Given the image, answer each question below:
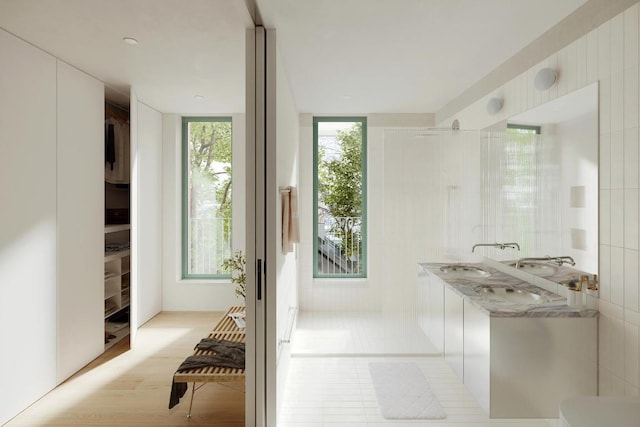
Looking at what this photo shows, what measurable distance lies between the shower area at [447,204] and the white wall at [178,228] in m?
1.61

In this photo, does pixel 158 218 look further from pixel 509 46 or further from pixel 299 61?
pixel 509 46

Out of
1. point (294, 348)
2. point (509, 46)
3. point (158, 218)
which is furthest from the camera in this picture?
point (158, 218)

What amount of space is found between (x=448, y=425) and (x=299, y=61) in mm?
2707

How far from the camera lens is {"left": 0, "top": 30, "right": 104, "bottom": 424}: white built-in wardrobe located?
2.45 m

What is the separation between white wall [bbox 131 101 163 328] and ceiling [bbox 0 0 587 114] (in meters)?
0.51

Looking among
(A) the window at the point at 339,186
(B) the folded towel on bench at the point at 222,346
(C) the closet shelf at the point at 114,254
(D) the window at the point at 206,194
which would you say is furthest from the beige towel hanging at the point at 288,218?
(D) the window at the point at 206,194

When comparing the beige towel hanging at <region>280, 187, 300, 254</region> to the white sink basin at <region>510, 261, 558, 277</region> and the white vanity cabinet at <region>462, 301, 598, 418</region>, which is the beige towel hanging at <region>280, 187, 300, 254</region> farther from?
the white sink basin at <region>510, 261, 558, 277</region>

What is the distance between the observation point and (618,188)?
1967 millimetres

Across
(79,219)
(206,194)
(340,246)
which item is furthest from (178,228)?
(340,246)

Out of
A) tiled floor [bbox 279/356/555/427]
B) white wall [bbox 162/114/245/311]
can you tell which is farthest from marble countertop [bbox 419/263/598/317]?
white wall [bbox 162/114/245/311]

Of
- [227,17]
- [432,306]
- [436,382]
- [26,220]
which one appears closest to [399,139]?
[432,306]

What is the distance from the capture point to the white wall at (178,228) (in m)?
4.71

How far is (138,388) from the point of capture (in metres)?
2.90

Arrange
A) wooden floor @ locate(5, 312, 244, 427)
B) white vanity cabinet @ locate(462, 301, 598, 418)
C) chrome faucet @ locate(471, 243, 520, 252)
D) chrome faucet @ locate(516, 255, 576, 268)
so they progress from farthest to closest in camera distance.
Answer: chrome faucet @ locate(471, 243, 520, 252) → wooden floor @ locate(5, 312, 244, 427) → chrome faucet @ locate(516, 255, 576, 268) → white vanity cabinet @ locate(462, 301, 598, 418)
